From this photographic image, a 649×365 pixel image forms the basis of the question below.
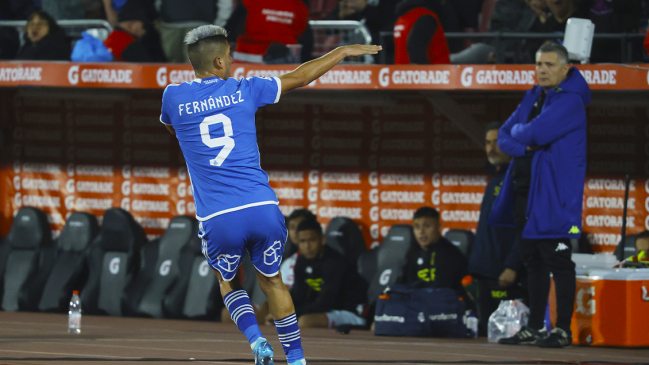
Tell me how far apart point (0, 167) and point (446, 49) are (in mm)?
6148

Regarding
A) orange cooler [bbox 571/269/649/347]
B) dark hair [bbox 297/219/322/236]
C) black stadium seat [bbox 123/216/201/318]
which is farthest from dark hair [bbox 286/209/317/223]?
orange cooler [bbox 571/269/649/347]

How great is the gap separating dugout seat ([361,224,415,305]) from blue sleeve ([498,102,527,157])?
104 inches

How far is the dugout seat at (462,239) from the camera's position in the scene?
37.2 feet

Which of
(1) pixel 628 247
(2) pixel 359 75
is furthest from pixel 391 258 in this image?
(1) pixel 628 247

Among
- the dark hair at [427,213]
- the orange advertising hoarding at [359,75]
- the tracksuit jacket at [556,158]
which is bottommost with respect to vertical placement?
the dark hair at [427,213]

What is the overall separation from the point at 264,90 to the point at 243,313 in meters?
1.25

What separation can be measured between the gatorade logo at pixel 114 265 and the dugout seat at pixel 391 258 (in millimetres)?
2905

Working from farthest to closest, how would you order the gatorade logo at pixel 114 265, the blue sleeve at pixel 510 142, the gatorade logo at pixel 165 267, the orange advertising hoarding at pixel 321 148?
the gatorade logo at pixel 114 265, the gatorade logo at pixel 165 267, the orange advertising hoarding at pixel 321 148, the blue sleeve at pixel 510 142

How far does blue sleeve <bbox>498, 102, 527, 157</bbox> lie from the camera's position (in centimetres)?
882

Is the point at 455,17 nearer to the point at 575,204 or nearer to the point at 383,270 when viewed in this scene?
the point at 383,270

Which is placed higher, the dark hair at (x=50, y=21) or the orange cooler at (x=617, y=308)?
the dark hair at (x=50, y=21)

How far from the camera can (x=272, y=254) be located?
6449 mm

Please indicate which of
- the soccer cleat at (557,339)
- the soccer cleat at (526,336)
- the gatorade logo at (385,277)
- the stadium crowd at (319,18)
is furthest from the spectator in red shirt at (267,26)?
the soccer cleat at (557,339)

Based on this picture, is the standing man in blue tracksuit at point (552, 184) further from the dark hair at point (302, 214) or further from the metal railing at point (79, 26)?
the metal railing at point (79, 26)
